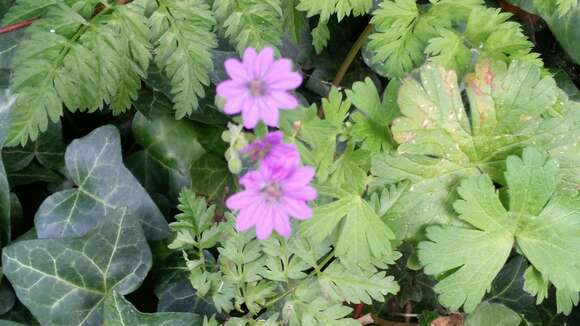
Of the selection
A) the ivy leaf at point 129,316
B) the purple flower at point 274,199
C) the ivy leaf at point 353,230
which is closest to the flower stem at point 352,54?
the ivy leaf at point 353,230

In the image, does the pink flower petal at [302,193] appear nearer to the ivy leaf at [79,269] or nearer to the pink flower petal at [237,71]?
the pink flower petal at [237,71]

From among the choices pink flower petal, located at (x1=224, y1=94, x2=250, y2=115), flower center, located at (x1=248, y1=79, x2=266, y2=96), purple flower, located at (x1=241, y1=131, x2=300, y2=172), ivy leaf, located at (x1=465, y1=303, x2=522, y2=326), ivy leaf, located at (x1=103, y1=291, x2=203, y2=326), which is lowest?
ivy leaf, located at (x1=465, y1=303, x2=522, y2=326)

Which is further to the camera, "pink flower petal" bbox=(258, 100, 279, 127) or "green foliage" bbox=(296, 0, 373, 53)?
"green foliage" bbox=(296, 0, 373, 53)

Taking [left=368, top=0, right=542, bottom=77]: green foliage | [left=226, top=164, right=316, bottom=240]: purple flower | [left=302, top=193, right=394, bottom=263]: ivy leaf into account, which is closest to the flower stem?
[left=368, top=0, right=542, bottom=77]: green foliage

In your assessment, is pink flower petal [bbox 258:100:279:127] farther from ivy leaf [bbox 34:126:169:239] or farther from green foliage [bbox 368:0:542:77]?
ivy leaf [bbox 34:126:169:239]

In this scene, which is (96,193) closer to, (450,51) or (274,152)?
(274,152)

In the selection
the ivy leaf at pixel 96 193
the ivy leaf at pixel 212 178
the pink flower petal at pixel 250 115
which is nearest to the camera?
the pink flower petal at pixel 250 115

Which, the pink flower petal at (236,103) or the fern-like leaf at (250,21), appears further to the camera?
the fern-like leaf at (250,21)

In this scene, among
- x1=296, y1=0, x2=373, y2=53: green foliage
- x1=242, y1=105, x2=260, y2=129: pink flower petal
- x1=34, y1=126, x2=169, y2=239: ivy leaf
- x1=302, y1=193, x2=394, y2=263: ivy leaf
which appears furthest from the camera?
x1=34, y1=126, x2=169, y2=239: ivy leaf
